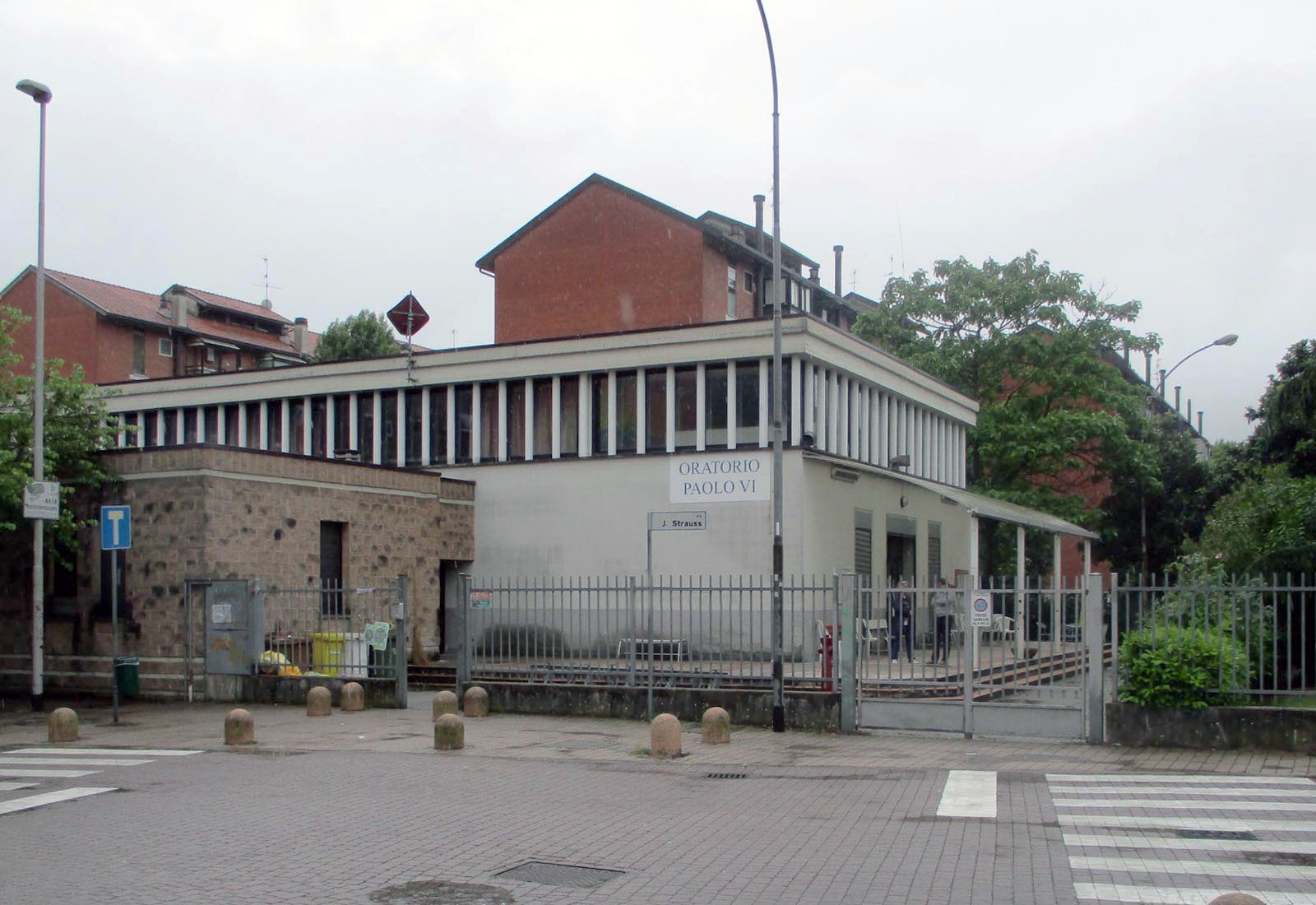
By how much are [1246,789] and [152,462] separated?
1869 cm

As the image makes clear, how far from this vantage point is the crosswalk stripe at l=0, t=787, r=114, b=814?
1185 cm

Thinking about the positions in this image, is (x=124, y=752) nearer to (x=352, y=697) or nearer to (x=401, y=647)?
(x=352, y=697)

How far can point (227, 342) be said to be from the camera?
65625mm

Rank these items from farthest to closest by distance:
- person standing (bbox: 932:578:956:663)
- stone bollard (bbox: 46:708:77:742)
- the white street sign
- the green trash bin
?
1. the green trash bin
2. the white street sign
3. stone bollard (bbox: 46:708:77:742)
4. person standing (bbox: 932:578:956:663)

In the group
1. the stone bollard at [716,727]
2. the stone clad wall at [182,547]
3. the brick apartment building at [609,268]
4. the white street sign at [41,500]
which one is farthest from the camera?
the brick apartment building at [609,268]

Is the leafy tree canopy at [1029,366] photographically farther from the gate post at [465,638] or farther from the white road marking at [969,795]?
the white road marking at [969,795]

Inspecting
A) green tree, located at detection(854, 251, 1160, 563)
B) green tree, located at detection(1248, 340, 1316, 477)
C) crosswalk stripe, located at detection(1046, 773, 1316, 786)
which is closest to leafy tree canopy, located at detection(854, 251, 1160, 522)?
green tree, located at detection(854, 251, 1160, 563)

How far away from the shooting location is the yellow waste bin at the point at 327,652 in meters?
22.1

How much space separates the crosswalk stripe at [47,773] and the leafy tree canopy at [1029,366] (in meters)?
34.4

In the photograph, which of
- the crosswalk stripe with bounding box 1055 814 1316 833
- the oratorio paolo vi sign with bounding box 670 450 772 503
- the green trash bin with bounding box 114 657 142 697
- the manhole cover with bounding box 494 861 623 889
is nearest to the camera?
the manhole cover with bounding box 494 861 623 889

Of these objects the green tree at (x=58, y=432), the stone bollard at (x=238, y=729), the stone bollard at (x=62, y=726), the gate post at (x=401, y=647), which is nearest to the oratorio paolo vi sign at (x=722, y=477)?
the gate post at (x=401, y=647)

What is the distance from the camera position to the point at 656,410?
31.3 metres

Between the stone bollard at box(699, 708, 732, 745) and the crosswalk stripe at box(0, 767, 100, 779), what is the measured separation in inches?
277

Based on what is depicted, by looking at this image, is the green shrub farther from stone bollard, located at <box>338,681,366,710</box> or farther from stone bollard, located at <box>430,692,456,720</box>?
stone bollard, located at <box>338,681,366,710</box>
